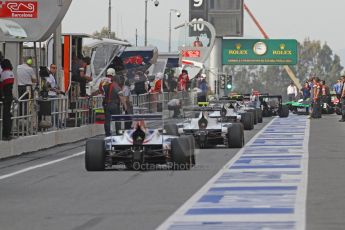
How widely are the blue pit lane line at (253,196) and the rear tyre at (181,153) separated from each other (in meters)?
0.61

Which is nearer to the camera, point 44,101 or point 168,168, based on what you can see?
point 168,168

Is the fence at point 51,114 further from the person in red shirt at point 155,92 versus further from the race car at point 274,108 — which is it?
the race car at point 274,108

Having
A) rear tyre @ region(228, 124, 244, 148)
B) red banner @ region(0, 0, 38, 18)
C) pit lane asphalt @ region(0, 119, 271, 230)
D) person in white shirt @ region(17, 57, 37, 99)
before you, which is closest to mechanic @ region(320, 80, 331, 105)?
red banner @ region(0, 0, 38, 18)

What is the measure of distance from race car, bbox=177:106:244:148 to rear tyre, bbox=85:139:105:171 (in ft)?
19.7

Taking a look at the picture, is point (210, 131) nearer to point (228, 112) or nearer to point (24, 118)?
point (24, 118)

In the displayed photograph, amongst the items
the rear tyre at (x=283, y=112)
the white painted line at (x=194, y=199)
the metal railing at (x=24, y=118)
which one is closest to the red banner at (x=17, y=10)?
the metal railing at (x=24, y=118)

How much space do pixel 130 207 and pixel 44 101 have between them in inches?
547

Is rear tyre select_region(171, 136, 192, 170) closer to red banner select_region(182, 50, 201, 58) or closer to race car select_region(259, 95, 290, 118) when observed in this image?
race car select_region(259, 95, 290, 118)

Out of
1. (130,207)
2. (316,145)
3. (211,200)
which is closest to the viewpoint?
(130,207)

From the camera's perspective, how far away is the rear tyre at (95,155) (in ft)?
61.1

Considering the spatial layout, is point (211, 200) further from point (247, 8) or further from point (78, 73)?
point (247, 8)

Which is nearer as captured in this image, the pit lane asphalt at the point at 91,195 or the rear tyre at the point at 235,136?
the pit lane asphalt at the point at 91,195

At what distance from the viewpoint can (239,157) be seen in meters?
22.5

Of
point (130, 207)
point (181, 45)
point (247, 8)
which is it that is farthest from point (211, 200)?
point (247, 8)
